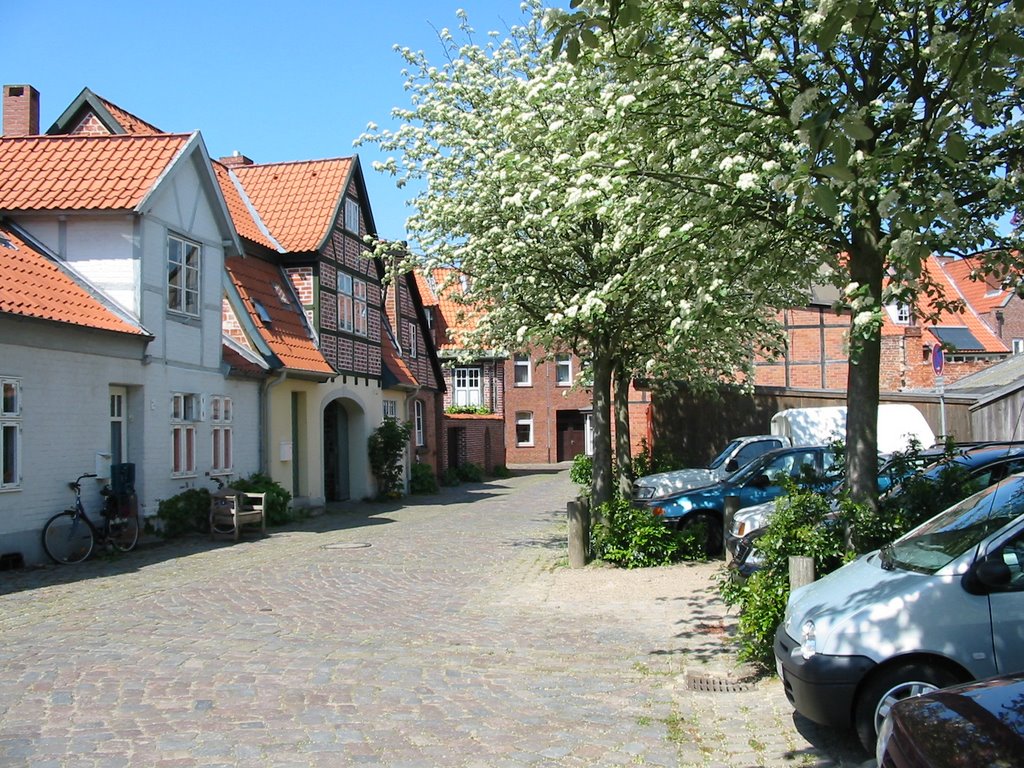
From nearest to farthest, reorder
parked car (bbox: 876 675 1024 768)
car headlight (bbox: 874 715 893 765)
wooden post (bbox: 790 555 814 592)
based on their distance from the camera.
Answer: parked car (bbox: 876 675 1024 768) < car headlight (bbox: 874 715 893 765) < wooden post (bbox: 790 555 814 592)

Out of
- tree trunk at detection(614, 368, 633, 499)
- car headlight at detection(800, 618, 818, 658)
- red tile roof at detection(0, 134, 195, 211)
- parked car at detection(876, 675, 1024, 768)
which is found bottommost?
car headlight at detection(800, 618, 818, 658)

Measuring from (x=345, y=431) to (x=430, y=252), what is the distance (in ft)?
44.5

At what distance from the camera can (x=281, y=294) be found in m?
23.8

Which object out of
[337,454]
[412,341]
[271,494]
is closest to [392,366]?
[412,341]

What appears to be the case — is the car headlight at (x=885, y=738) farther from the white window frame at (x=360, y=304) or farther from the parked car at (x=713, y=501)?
the white window frame at (x=360, y=304)

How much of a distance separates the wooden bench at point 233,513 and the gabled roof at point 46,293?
11.0 ft

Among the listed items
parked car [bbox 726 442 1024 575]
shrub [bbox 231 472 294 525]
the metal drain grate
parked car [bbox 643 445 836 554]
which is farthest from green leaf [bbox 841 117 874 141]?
shrub [bbox 231 472 294 525]

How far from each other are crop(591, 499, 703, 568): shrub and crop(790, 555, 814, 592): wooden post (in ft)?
18.8

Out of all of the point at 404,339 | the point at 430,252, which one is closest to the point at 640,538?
the point at 430,252

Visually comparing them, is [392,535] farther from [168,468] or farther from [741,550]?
[741,550]

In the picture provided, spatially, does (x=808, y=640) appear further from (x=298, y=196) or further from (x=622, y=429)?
(x=298, y=196)

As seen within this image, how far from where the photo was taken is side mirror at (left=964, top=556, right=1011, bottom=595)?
5.35 metres

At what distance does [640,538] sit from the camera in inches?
516

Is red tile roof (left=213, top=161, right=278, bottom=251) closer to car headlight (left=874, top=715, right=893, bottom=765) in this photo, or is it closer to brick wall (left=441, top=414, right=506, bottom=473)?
brick wall (left=441, top=414, right=506, bottom=473)
